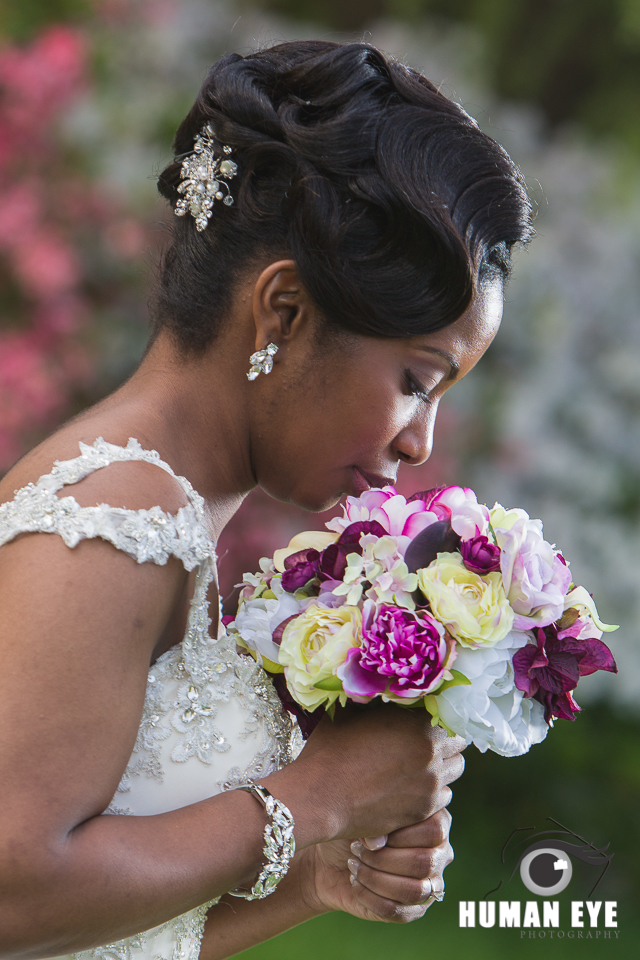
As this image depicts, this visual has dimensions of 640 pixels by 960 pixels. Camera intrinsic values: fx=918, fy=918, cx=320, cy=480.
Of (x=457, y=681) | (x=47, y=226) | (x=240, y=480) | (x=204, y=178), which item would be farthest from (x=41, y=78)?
(x=457, y=681)

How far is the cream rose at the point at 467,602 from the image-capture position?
5.33 ft

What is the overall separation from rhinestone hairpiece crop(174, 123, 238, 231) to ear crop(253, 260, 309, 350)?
22cm

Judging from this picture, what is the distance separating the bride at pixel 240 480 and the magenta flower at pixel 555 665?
22cm

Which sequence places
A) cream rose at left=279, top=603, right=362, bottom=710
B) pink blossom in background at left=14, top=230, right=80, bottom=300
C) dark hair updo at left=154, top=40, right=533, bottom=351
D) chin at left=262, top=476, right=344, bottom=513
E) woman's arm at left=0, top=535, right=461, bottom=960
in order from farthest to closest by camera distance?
pink blossom in background at left=14, top=230, right=80, bottom=300 < chin at left=262, top=476, right=344, bottom=513 < dark hair updo at left=154, top=40, right=533, bottom=351 < cream rose at left=279, top=603, right=362, bottom=710 < woman's arm at left=0, top=535, right=461, bottom=960

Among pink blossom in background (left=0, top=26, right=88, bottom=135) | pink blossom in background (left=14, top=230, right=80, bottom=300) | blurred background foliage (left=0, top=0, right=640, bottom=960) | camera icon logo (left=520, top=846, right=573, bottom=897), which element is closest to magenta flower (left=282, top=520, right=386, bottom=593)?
camera icon logo (left=520, top=846, right=573, bottom=897)

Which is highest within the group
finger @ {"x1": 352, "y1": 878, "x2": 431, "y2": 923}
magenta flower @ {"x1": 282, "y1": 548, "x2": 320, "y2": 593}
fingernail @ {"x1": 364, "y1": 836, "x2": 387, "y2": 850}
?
magenta flower @ {"x1": 282, "y1": 548, "x2": 320, "y2": 593}

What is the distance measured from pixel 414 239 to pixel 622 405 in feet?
15.2

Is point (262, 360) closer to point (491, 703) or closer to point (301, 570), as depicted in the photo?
point (301, 570)

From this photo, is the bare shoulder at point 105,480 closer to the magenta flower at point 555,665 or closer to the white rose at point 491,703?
the white rose at point 491,703

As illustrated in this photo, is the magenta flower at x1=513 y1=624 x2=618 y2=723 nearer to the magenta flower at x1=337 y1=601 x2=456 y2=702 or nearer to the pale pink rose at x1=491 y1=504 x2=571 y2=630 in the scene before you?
the pale pink rose at x1=491 y1=504 x2=571 y2=630

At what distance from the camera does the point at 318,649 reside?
5.55 ft

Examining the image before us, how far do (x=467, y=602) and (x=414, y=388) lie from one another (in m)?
0.47

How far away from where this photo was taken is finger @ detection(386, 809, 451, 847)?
182cm

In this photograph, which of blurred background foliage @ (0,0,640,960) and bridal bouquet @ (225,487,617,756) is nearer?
bridal bouquet @ (225,487,617,756)
